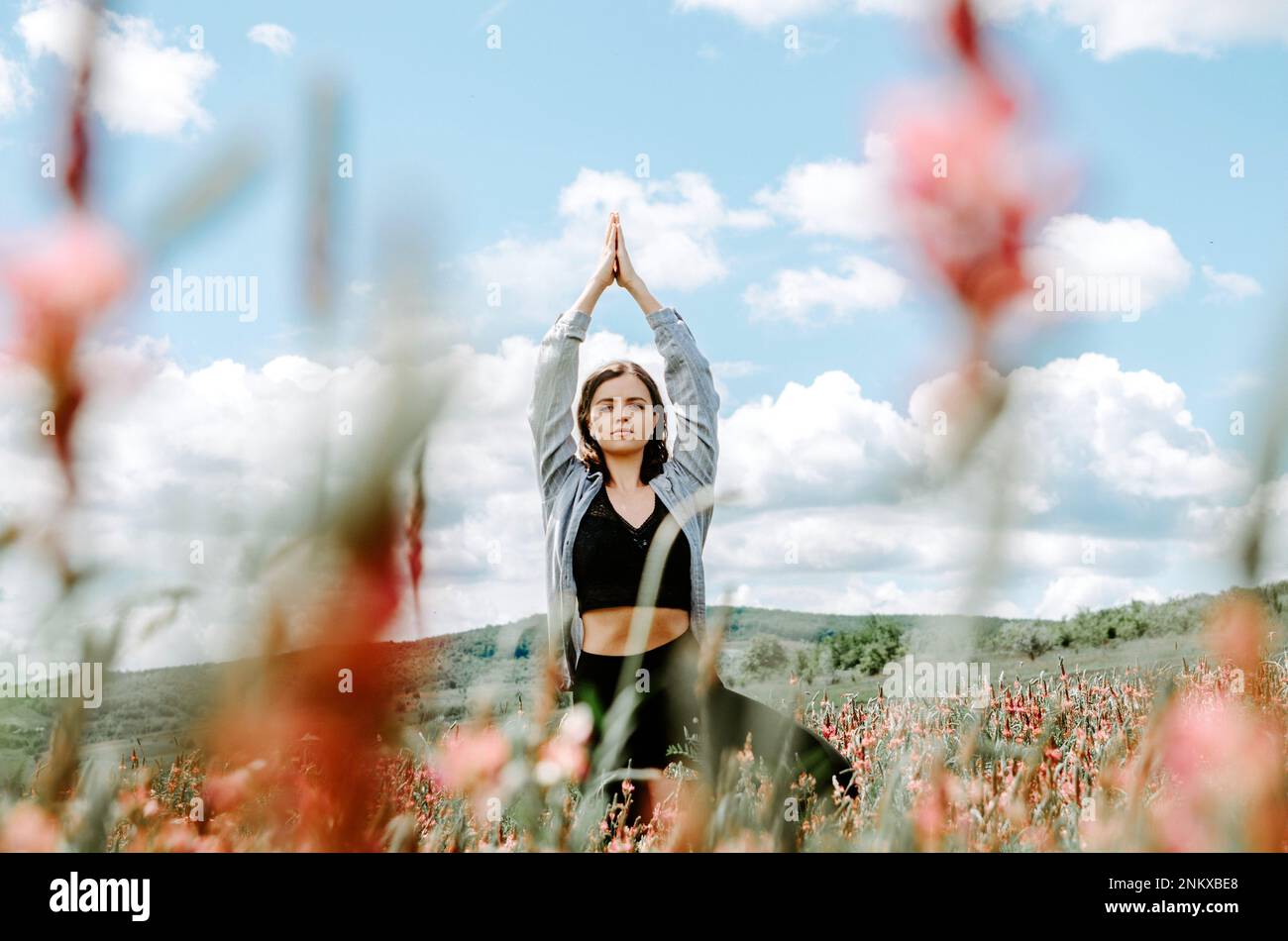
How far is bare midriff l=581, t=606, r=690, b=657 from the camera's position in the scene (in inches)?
132

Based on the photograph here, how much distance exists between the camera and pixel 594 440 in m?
3.75

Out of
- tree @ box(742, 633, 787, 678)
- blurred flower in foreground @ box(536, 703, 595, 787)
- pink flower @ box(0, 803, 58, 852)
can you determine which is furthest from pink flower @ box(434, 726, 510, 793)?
tree @ box(742, 633, 787, 678)

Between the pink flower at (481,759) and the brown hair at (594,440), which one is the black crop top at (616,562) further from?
the pink flower at (481,759)

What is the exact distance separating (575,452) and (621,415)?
223 mm

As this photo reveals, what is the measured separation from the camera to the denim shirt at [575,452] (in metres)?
3.49

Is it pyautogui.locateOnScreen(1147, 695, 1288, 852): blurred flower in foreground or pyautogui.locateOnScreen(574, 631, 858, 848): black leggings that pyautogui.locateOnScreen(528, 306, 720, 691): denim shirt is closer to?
pyautogui.locateOnScreen(574, 631, 858, 848): black leggings

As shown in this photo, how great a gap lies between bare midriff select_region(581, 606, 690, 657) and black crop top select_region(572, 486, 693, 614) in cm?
2

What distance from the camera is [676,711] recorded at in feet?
7.50

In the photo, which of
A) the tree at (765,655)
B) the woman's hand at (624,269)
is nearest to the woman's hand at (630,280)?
the woman's hand at (624,269)

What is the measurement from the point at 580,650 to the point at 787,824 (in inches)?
54.9

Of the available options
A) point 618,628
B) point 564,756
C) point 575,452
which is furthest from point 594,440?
point 564,756

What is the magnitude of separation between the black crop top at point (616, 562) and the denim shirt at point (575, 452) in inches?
1.1

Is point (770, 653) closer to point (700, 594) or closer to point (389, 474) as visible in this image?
point (700, 594)
